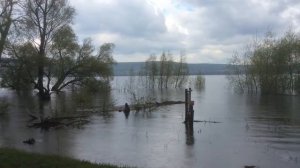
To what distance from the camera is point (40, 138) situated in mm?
24750

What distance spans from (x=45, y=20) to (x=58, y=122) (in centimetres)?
3684

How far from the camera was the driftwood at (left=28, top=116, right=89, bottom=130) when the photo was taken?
29.7 metres

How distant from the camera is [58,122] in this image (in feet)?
100

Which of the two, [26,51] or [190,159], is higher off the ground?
[26,51]

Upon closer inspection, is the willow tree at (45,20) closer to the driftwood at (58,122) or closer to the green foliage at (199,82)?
the driftwood at (58,122)

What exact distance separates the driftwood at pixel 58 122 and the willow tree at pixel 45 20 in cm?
3097

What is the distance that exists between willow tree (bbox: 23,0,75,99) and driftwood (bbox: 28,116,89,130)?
31.0m

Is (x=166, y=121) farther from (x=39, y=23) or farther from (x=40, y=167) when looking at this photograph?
(x=39, y=23)

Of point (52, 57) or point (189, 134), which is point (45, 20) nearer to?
point (52, 57)

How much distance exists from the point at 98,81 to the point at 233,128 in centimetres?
3866

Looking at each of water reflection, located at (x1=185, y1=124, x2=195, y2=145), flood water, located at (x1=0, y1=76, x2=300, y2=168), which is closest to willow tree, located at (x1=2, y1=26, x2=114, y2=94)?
flood water, located at (x1=0, y1=76, x2=300, y2=168)

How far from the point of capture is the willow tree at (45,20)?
6338 cm

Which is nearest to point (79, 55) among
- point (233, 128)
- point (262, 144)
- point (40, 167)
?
point (233, 128)

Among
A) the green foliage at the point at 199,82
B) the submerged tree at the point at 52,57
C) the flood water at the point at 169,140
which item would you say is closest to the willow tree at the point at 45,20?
the submerged tree at the point at 52,57
